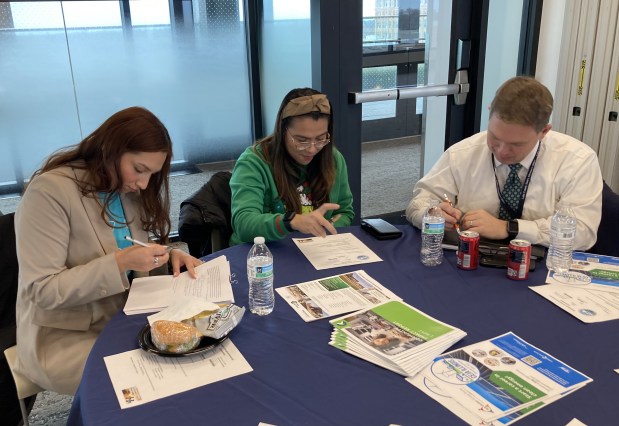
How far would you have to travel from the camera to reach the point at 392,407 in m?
1.12

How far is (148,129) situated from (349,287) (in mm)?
769

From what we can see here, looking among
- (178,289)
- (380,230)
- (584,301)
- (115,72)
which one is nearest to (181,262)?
(178,289)

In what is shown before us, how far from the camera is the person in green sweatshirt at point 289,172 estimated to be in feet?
6.75

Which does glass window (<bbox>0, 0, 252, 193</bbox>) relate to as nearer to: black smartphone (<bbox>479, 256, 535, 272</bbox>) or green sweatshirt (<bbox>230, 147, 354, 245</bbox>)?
green sweatshirt (<bbox>230, 147, 354, 245</bbox>)

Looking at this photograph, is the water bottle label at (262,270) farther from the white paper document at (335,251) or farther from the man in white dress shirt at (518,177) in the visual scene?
the man in white dress shirt at (518,177)

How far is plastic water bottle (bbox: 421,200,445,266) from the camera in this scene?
5.88 ft

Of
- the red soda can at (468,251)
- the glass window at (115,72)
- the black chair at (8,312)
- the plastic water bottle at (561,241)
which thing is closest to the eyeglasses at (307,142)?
the red soda can at (468,251)

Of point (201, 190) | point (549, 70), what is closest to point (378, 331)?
point (201, 190)

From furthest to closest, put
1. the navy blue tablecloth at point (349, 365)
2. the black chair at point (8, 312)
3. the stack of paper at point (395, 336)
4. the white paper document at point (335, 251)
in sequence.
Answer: the white paper document at point (335, 251)
the black chair at point (8, 312)
the stack of paper at point (395, 336)
the navy blue tablecloth at point (349, 365)

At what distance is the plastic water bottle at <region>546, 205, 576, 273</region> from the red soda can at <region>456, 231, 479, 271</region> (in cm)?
25

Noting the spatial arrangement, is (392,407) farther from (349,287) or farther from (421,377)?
(349,287)

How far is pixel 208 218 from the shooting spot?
7.22ft

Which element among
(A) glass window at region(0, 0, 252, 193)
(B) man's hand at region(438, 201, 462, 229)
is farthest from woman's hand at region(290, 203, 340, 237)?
(A) glass window at region(0, 0, 252, 193)

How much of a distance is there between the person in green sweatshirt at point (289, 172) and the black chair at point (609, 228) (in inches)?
39.4
